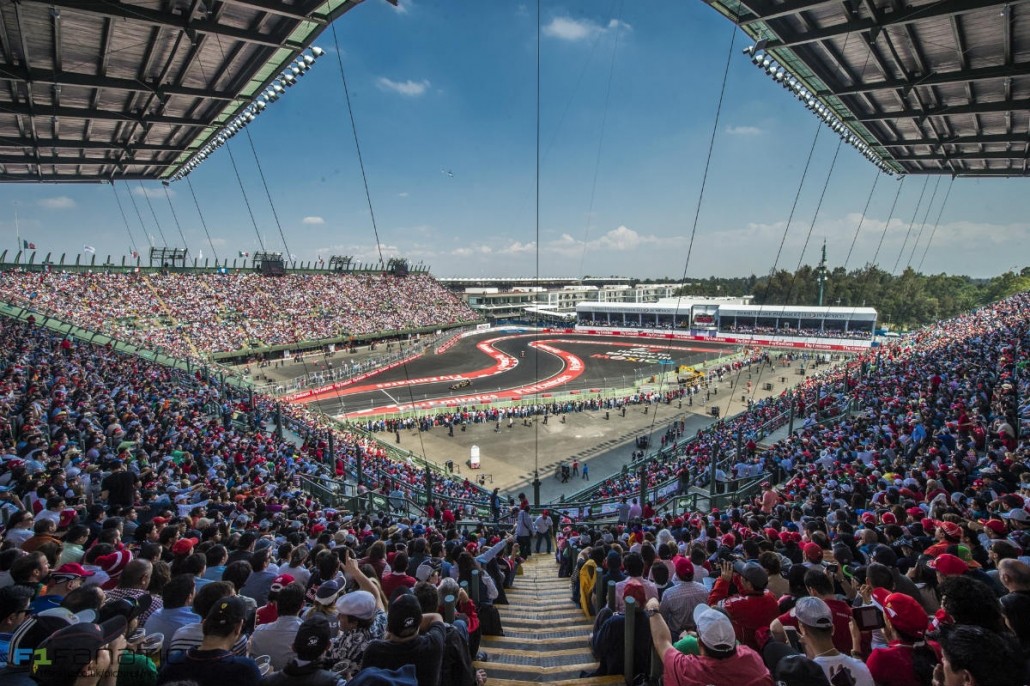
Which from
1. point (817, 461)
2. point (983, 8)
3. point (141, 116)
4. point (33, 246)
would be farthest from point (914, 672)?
point (33, 246)

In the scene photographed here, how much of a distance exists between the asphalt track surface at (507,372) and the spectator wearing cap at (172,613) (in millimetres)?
19121

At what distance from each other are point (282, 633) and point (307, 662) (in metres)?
0.93

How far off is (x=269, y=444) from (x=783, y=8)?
16.9 meters

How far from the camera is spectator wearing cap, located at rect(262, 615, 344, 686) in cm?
225

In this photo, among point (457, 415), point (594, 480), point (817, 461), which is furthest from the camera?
point (457, 415)

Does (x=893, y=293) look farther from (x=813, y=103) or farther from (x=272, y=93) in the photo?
(x=272, y=93)

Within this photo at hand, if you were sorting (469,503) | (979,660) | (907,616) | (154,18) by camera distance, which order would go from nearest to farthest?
(979,660) → (907,616) → (154,18) → (469,503)

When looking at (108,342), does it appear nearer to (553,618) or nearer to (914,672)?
(553,618)

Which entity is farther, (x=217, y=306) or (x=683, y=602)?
(x=217, y=306)

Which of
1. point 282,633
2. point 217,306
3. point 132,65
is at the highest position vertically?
point 132,65

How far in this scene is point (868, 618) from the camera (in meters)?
3.04

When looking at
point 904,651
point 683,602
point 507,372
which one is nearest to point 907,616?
point 904,651

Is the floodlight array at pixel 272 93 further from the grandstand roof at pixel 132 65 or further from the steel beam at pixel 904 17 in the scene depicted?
the steel beam at pixel 904 17

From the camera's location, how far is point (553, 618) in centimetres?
565
